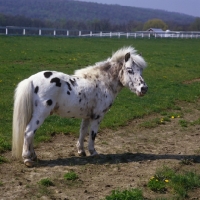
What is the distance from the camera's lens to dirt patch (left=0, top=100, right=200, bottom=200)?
6.67 m

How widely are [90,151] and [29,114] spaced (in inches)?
67.9

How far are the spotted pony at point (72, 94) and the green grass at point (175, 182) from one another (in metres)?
1.83

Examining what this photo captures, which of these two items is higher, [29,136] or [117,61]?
[117,61]

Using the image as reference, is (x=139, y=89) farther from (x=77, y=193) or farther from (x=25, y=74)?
(x=25, y=74)

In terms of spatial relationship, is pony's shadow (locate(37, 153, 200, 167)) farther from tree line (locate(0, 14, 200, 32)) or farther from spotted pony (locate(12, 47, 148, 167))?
tree line (locate(0, 14, 200, 32))

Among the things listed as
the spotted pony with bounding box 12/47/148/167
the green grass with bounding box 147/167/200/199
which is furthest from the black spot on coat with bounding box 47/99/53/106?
the green grass with bounding box 147/167/200/199

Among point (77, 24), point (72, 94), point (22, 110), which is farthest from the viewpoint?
point (77, 24)

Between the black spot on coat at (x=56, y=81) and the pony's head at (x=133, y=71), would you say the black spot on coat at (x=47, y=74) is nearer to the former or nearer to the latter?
the black spot on coat at (x=56, y=81)

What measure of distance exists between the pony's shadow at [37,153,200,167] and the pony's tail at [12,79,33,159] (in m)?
0.67

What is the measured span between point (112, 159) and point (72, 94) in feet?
5.49

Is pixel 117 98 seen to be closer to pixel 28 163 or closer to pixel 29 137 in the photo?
pixel 29 137

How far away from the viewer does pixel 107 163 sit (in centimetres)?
834

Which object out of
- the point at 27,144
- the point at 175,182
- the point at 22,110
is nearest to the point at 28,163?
the point at 27,144

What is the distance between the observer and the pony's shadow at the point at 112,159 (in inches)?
320
